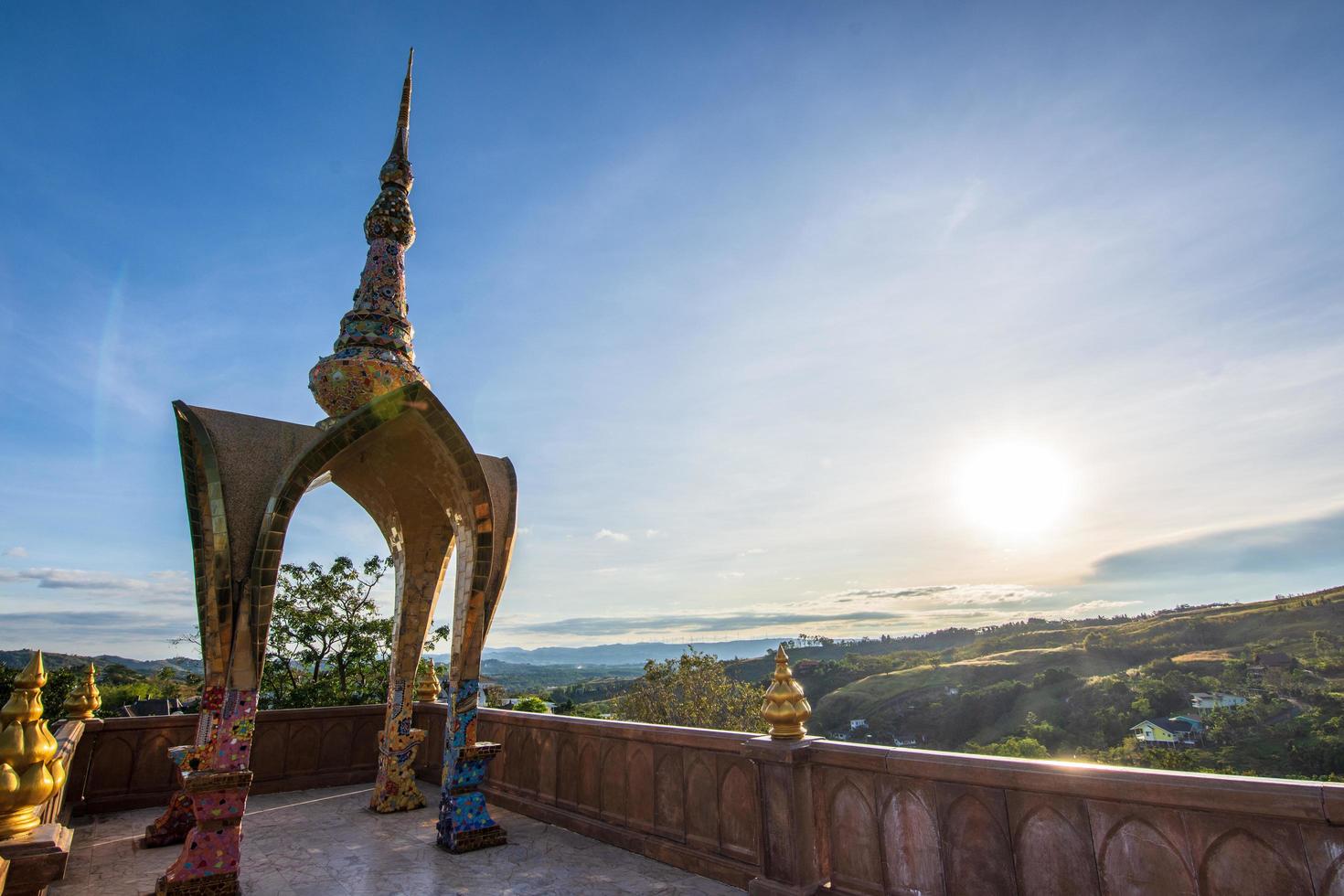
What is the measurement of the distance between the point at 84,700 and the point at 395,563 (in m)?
4.01

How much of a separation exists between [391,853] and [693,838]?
3.05 m

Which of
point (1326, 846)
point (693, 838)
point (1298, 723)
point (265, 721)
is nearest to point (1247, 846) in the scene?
point (1326, 846)

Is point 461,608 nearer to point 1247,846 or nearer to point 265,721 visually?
point 265,721

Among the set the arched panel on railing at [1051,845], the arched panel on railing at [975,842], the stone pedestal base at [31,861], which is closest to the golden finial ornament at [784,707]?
the arched panel on railing at [975,842]

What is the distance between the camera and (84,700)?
8.34 m

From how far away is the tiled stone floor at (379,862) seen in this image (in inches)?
222

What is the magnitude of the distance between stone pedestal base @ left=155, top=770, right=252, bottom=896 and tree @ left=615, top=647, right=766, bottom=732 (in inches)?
1022

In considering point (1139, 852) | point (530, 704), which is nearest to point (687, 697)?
point (530, 704)

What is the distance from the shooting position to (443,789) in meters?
6.89

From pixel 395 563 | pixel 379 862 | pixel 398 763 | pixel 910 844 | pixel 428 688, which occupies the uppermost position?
pixel 395 563

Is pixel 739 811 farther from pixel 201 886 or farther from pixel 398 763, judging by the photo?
pixel 398 763

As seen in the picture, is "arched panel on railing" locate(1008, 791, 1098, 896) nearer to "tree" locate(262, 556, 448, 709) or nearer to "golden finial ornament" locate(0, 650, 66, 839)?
"golden finial ornament" locate(0, 650, 66, 839)

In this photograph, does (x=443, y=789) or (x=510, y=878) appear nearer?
(x=510, y=878)

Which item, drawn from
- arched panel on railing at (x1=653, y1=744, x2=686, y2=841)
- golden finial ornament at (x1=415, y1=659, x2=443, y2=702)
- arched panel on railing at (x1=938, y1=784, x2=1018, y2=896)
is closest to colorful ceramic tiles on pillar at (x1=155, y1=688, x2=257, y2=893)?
arched panel on railing at (x1=653, y1=744, x2=686, y2=841)
